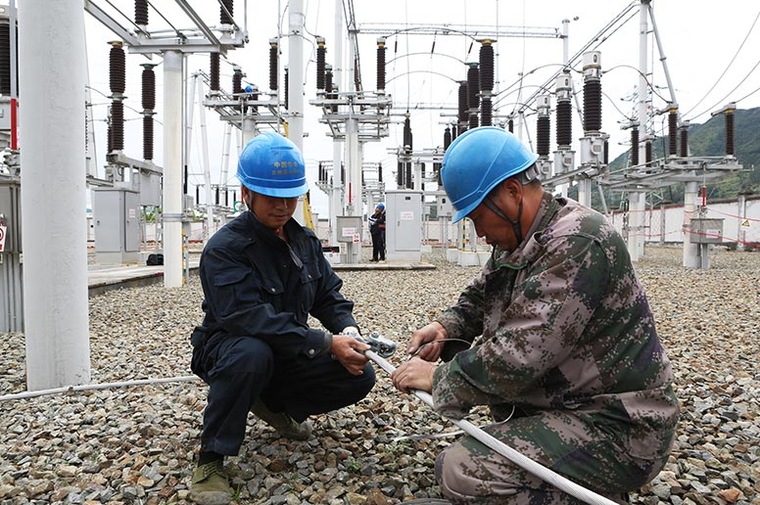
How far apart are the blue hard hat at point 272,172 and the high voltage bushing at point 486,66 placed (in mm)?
9842

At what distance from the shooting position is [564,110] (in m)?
10.5

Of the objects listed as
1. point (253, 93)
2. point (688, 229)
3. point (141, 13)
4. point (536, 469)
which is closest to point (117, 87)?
point (253, 93)

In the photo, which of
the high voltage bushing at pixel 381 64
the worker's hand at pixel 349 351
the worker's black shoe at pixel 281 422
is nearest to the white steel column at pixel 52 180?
the worker's black shoe at pixel 281 422

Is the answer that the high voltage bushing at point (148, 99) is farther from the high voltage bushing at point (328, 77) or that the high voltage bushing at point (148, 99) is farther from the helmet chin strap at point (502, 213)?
the helmet chin strap at point (502, 213)

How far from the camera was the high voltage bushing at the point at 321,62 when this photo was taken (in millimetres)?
12594

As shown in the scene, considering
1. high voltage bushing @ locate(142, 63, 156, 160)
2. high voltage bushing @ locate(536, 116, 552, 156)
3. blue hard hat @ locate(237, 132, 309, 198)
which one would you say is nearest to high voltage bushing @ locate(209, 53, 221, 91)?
high voltage bushing @ locate(142, 63, 156, 160)

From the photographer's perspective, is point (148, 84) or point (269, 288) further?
point (148, 84)

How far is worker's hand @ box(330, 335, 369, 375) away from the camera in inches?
91.5

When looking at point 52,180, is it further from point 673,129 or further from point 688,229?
point 673,129

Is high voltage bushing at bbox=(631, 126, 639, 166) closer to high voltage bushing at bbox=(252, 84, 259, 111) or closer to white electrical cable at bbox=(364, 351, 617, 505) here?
high voltage bushing at bbox=(252, 84, 259, 111)

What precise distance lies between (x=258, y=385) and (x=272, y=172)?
2.80 feet

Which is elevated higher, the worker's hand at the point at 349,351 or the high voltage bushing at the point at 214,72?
the high voltage bushing at the point at 214,72

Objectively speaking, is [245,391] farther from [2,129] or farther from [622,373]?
[2,129]

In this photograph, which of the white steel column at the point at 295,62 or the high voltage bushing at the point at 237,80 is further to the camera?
the high voltage bushing at the point at 237,80
